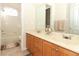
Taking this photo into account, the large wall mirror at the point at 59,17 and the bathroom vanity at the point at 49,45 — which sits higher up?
the large wall mirror at the point at 59,17

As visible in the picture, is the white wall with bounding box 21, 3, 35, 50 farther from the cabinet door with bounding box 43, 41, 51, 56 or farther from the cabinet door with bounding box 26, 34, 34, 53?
the cabinet door with bounding box 43, 41, 51, 56

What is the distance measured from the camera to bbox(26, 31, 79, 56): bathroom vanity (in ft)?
4.02

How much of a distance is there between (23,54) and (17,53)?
0.28 feet

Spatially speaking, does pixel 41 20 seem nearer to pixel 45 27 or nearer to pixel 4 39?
pixel 45 27

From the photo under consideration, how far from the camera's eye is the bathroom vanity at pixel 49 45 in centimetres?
122

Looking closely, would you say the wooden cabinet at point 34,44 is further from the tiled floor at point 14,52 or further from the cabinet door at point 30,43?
the tiled floor at point 14,52

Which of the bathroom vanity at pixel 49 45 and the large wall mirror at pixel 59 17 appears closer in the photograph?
the bathroom vanity at pixel 49 45

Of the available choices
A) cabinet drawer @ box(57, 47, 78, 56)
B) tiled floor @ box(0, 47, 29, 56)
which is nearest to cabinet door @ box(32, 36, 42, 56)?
tiled floor @ box(0, 47, 29, 56)

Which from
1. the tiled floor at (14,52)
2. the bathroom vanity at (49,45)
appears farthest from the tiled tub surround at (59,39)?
the tiled floor at (14,52)

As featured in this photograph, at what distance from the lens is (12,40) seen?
4.75 ft

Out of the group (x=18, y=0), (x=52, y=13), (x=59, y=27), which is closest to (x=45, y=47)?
(x=59, y=27)

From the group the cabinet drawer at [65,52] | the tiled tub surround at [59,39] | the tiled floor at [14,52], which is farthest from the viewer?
the tiled floor at [14,52]

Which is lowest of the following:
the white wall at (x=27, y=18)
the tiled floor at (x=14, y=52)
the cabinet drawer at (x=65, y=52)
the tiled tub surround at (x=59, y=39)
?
the tiled floor at (x=14, y=52)

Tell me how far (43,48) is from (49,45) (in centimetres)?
11
